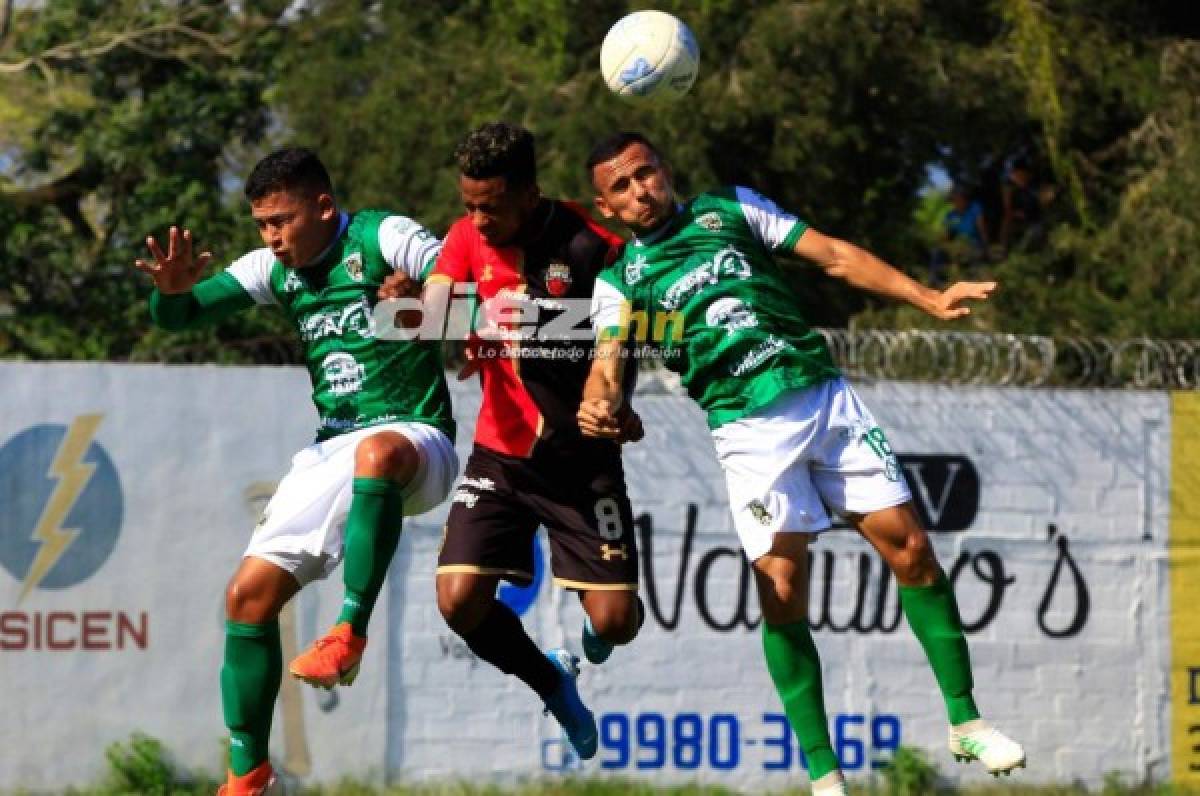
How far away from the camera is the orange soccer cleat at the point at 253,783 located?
27.8 feet

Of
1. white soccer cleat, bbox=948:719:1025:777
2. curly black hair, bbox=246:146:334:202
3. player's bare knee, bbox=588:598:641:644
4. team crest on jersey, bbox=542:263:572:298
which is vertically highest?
curly black hair, bbox=246:146:334:202

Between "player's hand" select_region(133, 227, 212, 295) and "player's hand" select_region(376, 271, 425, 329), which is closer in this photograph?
"player's hand" select_region(376, 271, 425, 329)

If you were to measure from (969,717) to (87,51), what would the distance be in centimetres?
1417

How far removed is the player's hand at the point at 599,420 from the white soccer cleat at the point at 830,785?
168 cm

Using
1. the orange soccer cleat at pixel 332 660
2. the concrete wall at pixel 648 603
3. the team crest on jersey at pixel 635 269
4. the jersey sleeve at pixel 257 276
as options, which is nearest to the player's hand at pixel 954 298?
the team crest on jersey at pixel 635 269

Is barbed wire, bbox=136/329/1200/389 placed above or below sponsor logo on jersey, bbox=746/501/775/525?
above

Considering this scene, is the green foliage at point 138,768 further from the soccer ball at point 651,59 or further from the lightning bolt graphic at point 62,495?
the soccer ball at point 651,59

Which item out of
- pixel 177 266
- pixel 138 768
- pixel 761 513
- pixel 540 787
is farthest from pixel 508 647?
pixel 138 768

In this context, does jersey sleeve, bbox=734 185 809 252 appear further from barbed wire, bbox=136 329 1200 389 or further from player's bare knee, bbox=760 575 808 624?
barbed wire, bbox=136 329 1200 389

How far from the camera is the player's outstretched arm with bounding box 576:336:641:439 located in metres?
7.93

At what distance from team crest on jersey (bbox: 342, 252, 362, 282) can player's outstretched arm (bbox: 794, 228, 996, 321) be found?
1770 mm

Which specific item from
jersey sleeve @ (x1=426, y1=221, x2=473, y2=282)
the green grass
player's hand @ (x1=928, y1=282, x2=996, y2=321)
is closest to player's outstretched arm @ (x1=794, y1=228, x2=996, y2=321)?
player's hand @ (x1=928, y1=282, x2=996, y2=321)

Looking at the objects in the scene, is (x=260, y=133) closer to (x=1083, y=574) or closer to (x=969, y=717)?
(x=1083, y=574)

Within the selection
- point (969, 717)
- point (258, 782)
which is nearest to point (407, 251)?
point (258, 782)
